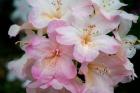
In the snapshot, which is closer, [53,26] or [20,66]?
[53,26]

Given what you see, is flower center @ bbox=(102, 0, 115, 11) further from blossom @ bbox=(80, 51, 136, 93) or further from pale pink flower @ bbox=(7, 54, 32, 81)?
pale pink flower @ bbox=(7, 54, 32, 81)

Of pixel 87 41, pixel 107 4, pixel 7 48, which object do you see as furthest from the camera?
pixel 7 48

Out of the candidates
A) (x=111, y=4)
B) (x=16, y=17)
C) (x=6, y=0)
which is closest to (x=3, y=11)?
(x=6, y=0)

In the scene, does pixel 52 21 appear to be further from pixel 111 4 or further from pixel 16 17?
pixel 16 17

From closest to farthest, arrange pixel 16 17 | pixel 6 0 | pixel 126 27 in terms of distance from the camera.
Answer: pixel 126 27 < pixel 16 17 < pixel 6 0

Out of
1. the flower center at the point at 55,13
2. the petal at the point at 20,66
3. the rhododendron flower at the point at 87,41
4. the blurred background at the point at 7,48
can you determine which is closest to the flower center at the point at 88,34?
the rhododendron flower at the point at 87,41

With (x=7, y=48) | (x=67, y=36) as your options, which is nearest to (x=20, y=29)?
(x=67, y=36)

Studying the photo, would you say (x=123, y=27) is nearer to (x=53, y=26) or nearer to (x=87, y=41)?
(x=87, y=41)
